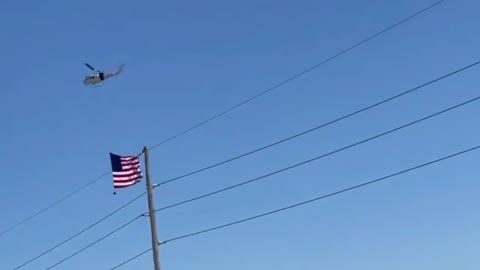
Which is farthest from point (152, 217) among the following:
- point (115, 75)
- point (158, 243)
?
point (115, 75)

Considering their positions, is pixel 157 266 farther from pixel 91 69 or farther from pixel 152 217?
pixel 91 69

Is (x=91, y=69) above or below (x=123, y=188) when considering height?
above

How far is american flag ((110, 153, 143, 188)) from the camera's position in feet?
221

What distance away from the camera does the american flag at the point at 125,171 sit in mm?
67250

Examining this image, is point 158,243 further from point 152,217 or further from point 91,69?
point 91,69

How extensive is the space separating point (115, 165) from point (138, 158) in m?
1.27

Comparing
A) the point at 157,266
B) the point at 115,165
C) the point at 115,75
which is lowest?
the point at 157,266

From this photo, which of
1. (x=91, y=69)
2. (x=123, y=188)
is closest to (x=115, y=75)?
(x=91, y=69)

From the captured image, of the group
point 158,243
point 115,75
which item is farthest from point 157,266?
point 115,75

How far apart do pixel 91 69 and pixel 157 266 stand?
9.34 metres

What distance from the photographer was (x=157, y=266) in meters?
66.2

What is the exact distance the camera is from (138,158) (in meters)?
68.4

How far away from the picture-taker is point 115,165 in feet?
222

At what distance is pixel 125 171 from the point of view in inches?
2657
